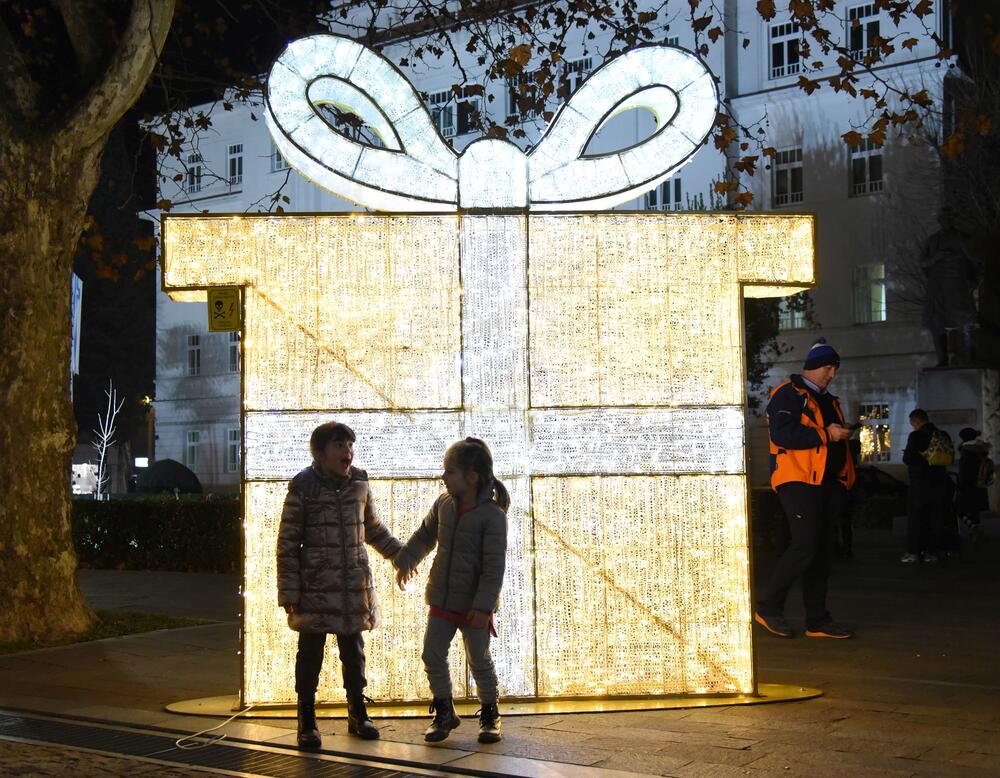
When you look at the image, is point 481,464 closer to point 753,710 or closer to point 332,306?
point 332,306

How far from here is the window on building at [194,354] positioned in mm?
49581

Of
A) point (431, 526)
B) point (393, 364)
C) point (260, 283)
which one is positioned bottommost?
point (431, 526)

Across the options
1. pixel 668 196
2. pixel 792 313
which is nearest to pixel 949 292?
pixel 792 313

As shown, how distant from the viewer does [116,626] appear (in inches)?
435

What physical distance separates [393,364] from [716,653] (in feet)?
7.67

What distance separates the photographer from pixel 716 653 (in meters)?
7.09

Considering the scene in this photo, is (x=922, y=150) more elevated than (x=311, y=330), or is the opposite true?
(x=922, y=150)

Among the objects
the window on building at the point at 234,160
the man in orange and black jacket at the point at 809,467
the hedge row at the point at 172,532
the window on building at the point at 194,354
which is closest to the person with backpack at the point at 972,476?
the hedge row at the point at 172,532

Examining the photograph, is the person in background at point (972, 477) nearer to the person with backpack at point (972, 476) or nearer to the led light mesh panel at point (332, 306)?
the person with backpack at point (972, 476)

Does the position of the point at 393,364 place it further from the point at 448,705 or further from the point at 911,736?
the point at 911,736

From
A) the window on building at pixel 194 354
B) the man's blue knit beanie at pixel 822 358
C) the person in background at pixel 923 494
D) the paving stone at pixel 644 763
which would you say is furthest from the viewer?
the window on building at pixel 194 354

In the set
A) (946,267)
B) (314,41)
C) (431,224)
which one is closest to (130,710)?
(431,224)

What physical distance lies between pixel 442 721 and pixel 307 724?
659mm

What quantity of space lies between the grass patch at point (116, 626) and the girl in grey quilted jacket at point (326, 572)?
440 centimetres
